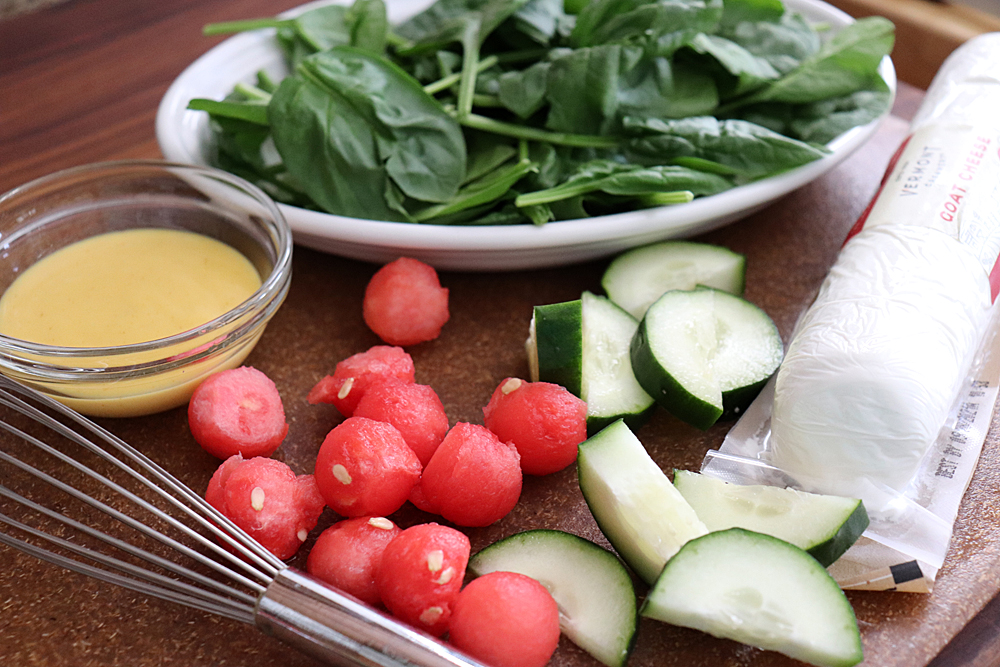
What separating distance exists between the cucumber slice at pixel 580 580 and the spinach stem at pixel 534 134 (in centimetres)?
62

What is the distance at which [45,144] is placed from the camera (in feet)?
4.76

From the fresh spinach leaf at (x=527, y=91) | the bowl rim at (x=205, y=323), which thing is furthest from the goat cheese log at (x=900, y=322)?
the bowl rim at (x=205, y=323)

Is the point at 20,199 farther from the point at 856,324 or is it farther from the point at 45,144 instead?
the point at 856,324

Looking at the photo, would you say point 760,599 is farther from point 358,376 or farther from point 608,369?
point 358,376

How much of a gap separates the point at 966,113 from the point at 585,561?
0.81 metres

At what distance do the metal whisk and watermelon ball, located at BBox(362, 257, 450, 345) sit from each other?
33 centimetres

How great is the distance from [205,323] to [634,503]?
1.80 ft

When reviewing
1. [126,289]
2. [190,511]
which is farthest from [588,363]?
[126,289]

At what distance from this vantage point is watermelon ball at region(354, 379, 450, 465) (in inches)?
34.0

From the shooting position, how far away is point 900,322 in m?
0.83

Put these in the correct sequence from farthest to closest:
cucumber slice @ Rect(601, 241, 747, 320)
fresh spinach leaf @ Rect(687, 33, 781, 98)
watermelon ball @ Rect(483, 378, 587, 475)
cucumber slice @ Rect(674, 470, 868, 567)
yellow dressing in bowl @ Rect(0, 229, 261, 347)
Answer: fresh spinach leaf @ Rect(687, 33, 781, 98) < cucumber slice @ Rect(601, 241, 747, 320) < yellow dressing in bowl @ Rect(0, 229, 261, 347) < watermelon ball @ Rect(483, 378, 587, 475) < cucumber slice @ Rect(674, 470, 868, 567)

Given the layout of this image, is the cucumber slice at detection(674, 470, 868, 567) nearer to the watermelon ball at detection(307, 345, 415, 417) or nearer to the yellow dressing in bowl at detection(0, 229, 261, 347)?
the watermelon ball at detection(307, 345, 415, 417)

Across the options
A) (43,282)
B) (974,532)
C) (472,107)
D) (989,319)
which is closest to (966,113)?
(989,319)

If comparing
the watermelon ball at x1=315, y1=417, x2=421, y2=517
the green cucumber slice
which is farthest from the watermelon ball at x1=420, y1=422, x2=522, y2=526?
the green cucumber slice
